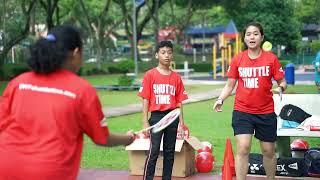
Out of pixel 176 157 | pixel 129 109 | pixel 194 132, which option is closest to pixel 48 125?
pixel 176 157

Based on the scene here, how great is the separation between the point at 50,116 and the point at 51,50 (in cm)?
36

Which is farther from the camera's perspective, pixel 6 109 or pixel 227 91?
pixel 227 91

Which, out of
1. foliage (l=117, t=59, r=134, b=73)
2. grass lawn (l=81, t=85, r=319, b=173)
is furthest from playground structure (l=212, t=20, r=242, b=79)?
grass lawn (l=81, t=85, r=319, b=173)

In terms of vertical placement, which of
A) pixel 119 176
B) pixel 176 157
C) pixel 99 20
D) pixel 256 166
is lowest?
pixel 119 176

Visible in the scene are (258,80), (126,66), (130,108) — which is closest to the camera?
(258,80)

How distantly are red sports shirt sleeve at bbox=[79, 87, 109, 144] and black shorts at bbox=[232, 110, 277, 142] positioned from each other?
3015mm

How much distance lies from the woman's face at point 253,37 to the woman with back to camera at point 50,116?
3125 millimetres

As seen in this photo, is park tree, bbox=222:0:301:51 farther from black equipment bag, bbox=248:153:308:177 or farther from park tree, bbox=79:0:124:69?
black equipment bag, bbox=248:153:308:177

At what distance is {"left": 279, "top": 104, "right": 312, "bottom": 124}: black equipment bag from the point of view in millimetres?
7398

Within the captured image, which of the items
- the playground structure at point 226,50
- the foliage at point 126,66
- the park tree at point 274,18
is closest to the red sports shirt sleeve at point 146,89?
the playground structure at point 226,50

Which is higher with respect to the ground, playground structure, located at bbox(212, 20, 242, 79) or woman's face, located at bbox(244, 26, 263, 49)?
woman's face, located at bbox(244, 26, 263, 49)

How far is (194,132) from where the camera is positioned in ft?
38.1

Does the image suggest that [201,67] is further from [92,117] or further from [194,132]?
[92,117]

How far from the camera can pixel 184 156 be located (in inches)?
285
